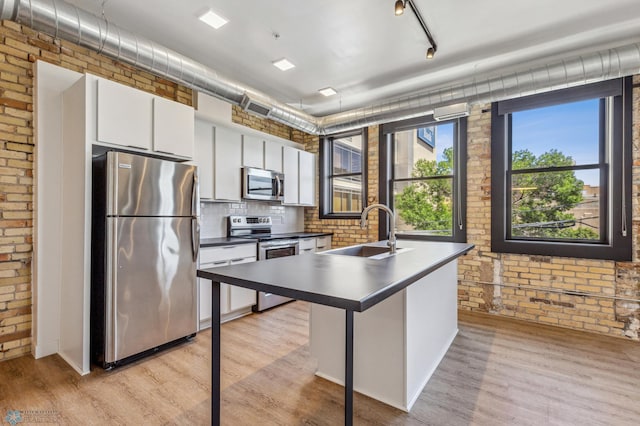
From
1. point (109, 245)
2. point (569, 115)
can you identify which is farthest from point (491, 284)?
point (109, 245)

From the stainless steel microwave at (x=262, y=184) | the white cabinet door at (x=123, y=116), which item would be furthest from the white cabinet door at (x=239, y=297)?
the white cabinet door at (x=123, y=116)

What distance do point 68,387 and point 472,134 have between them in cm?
463

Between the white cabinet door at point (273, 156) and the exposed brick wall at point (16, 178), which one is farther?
the white cabinet door at point (273, 156)

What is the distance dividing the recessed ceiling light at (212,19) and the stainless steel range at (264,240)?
225cm

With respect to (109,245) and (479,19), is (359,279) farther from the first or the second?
(479,19)

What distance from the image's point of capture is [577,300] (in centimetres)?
324

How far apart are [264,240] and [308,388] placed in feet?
6.50

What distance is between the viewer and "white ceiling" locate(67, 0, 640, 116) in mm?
2381

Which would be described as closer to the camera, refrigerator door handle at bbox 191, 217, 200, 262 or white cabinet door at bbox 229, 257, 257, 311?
refrigerator door handle at bbox 191, 217, 200, 262

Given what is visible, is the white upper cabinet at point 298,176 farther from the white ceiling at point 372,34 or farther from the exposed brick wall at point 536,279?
the exposed brick wall at point 536,279

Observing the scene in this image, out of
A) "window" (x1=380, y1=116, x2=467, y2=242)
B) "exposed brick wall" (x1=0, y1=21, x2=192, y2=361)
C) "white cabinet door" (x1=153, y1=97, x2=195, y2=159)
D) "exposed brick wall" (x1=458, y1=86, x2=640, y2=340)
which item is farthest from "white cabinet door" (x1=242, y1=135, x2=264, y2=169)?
"exposed brick wall" (x1=458, y1=86, x2=640, y2=340)

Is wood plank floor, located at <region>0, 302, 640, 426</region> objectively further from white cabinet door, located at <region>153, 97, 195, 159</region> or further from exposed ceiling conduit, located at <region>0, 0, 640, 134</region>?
exposed ceiling conduit, located at <region>0, 0, 640, 134</region>

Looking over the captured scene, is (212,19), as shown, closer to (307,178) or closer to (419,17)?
(419,17)

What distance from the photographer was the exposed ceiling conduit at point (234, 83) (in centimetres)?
206
